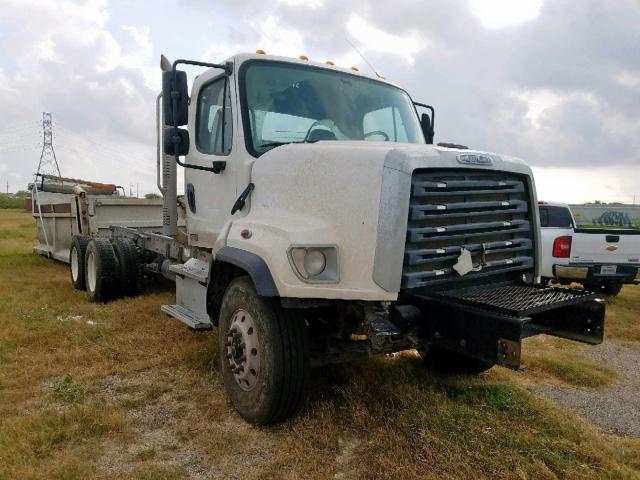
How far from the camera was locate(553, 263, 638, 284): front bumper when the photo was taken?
9.05 metres

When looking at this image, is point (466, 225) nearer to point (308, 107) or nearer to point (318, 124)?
point (318, 124)

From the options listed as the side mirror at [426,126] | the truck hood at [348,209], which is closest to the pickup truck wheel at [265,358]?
the truck hood at [348,209]

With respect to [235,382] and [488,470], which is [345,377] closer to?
[235,382]

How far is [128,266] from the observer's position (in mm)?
8031

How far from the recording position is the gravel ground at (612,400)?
4.21 metres

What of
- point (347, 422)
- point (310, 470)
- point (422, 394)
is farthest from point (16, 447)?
point (422, 394)

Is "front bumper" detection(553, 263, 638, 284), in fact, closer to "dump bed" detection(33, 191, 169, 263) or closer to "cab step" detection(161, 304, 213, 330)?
"cab step" detection(161, 304, 213, 330)

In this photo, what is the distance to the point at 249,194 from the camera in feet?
13.8

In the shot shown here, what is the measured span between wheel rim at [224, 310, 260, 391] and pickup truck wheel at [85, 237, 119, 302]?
4.37 m

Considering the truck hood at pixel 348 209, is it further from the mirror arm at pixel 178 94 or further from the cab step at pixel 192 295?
the cab step at pixel 192 295

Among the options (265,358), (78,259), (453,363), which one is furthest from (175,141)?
(78,259)

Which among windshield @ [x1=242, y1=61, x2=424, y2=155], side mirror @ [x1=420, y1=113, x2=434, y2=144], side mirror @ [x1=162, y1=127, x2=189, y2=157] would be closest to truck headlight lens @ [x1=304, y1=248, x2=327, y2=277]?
windshield @ [x1=242, y1=61, x2=424, y2=155]

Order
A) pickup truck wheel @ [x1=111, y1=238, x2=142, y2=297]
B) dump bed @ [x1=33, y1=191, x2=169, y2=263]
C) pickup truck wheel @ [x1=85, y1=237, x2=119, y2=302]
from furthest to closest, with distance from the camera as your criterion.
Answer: dump bed @ [x1=33, y1=191, x2=169, y2=263]
pickup truck wheel @ [x1=111, y1=238, x2=142, y2=297]
pickup truck wheel @ [x1=85, y1=237, x2=119, y2=302]

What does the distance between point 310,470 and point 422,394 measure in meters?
1.28
